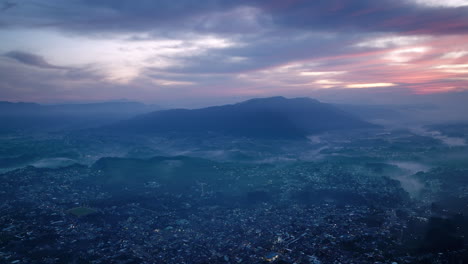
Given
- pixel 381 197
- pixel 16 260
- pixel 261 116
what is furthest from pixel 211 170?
pixel 261 116

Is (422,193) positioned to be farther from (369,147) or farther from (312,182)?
(369,147)

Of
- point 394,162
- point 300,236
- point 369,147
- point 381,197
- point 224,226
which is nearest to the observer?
point 300,236

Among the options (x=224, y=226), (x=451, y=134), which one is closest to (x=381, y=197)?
(x=224, y=226)

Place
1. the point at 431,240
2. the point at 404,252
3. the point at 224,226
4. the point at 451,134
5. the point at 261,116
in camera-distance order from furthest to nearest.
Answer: the point at 261,116 → the point at 451,134 → the point at 224,226 → the point at 431,240 → the point at 404,252

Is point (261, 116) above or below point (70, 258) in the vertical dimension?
above

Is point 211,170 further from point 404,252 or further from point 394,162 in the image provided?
point 394,162

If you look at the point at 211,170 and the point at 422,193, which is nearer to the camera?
the point at 422,193
